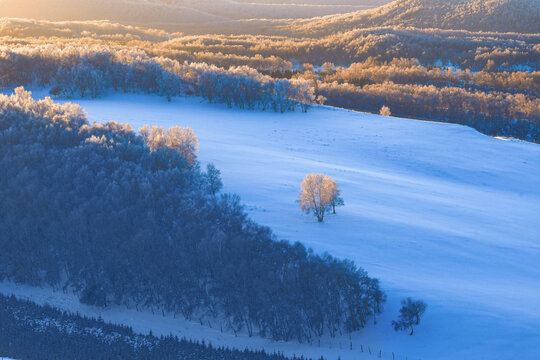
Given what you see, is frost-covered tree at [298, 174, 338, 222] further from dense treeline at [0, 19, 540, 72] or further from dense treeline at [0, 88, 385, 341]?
dense treeline at [0, 19, 540, 72]

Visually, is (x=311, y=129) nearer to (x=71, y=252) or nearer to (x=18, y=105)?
(x=18, y=105)

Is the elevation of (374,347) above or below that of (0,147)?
below

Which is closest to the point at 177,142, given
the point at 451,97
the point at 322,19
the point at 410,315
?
the point at 410,315

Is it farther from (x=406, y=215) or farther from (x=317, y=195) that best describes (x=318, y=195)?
(x=406, y=215)

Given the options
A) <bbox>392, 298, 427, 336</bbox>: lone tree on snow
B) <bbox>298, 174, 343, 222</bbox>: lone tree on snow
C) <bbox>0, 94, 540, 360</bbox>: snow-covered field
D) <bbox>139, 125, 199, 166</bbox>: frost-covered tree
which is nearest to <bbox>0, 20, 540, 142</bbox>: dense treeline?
<bbox>0, 94, 540, 360</bbox>: snow-covered field

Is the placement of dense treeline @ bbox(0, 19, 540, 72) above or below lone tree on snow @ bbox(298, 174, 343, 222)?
above

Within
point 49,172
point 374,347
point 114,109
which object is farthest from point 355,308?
point 114,109
